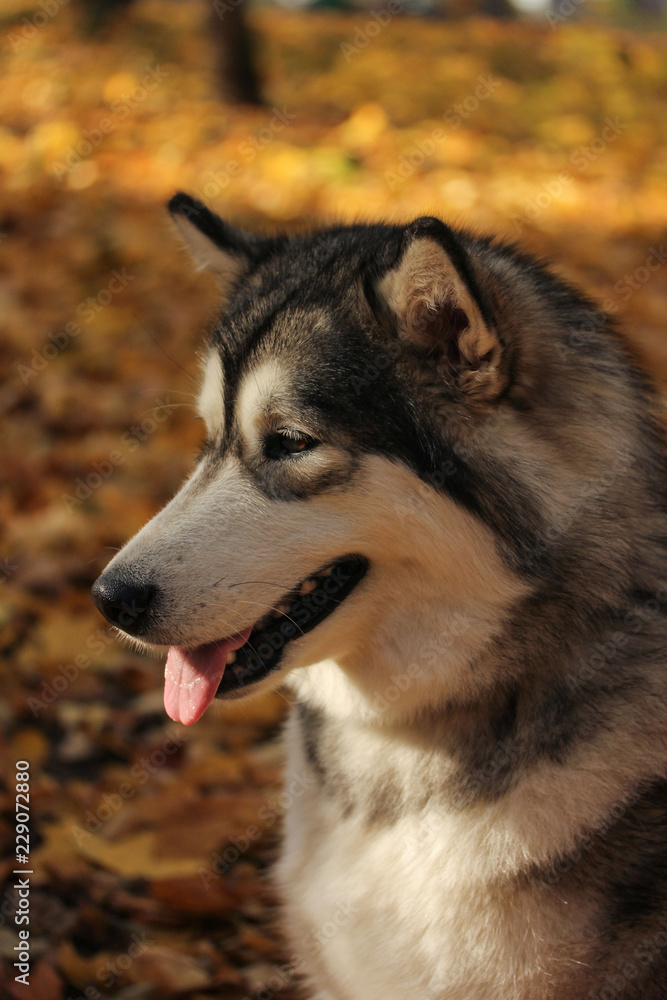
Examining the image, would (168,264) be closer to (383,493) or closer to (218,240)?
(218,240)

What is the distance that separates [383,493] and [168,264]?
569 cm

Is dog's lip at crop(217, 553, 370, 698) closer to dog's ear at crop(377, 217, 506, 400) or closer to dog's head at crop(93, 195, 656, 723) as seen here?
dog's head at crop(93, 195, 656, 723)

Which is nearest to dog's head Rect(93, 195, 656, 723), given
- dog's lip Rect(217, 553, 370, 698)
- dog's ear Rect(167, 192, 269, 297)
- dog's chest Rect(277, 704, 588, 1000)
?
dog's lip Rect(217, 553, 370, 698)

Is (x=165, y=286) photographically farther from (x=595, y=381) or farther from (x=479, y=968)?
A: (x=479, y=968)

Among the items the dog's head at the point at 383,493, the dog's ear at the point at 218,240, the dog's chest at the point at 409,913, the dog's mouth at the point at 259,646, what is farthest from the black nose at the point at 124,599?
the dog's ear at the point at 218,240

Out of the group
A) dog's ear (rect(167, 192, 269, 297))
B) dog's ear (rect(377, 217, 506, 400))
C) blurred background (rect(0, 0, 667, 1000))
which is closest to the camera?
dog's ear (rect(377, 217, 506, 400))

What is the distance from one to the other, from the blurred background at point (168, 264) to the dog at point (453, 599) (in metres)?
0.73

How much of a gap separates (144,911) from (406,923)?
4.38 ft

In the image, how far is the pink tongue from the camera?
7.72 ft

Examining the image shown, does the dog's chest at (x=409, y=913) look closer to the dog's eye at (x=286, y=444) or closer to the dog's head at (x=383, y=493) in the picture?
the dog's head at (x=383, y=493)

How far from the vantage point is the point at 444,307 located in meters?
2.13

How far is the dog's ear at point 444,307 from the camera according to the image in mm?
1981

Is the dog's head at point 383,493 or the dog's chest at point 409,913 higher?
the dog's head at point 383,493

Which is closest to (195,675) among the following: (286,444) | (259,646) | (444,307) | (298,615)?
(259,646)
